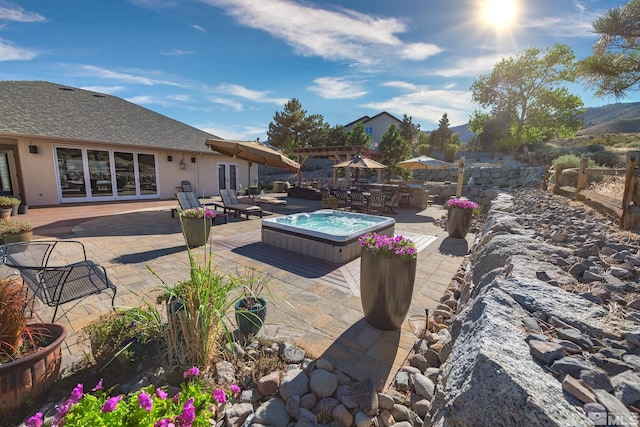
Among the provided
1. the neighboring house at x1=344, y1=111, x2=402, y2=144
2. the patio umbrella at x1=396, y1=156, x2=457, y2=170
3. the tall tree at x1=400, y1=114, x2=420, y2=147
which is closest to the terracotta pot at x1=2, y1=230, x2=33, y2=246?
the patio umbrella at x1=396, y1=156, x2=457, y2=170

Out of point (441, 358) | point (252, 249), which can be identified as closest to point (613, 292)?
point (441, 358)

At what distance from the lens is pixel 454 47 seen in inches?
306

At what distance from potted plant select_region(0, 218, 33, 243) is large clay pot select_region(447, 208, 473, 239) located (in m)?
9.57

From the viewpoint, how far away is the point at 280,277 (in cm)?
439

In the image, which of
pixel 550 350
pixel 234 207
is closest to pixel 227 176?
pixel 234 207

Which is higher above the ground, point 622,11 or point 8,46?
point 622,11

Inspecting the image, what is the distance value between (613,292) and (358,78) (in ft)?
45.1

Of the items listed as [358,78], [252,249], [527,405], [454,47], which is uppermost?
[358,78]

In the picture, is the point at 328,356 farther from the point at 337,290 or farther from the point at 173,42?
the point at 173,42

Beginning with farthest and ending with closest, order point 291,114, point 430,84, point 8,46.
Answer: point 291,114
point 430,84
point 8,46

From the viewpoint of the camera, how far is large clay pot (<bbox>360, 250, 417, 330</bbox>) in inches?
112

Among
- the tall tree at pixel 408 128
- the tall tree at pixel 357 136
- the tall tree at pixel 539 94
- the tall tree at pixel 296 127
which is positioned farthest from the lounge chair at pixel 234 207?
the tall tree at pixel 539 94

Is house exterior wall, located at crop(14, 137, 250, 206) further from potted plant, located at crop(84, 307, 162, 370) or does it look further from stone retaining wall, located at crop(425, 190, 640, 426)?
stone retaining wall, located at crop(425, 190, 640, 426)

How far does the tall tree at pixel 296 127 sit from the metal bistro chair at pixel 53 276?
26.4m
